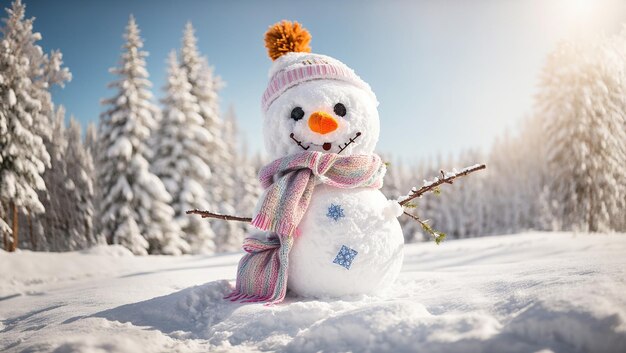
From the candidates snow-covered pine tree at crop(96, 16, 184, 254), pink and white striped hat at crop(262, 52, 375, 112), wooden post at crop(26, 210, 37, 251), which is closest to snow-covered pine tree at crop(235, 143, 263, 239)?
snow-covered pine tree at crop(96, 16, 184, 254)

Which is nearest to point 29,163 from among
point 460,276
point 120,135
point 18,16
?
point 18,16

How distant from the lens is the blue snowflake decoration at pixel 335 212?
2.91 metres

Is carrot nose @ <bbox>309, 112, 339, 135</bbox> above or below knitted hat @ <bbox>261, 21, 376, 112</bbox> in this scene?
below

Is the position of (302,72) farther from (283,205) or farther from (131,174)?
(131,174)

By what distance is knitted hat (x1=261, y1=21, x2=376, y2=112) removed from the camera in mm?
3223

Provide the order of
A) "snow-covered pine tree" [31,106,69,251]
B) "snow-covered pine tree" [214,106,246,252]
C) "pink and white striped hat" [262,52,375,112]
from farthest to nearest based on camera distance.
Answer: "snow-covered pine tree" [214,106,246,252] → "snow-covered pine tree" [31,106,69,251] → "pink and white striped hat" [262,52,375,112]

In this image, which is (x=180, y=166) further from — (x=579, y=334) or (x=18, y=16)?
(x=579, y=334)

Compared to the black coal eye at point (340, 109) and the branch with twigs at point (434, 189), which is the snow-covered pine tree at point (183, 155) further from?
the black coal eye at point (340, 109)

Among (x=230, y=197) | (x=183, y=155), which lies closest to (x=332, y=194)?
(x=183, y=155)

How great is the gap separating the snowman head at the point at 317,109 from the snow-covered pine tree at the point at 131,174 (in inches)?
407

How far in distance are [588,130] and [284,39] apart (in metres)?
5.78

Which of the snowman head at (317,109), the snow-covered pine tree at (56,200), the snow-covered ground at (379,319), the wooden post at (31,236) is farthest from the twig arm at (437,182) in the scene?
the snow-covered pine tree at (56,200)

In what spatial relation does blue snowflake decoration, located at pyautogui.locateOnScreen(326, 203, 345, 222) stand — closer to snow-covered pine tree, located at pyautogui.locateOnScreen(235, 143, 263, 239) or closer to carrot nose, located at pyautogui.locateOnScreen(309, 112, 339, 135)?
carrot nose, located at pyautogui.locateOnScreen(309, 112, 339, 135)

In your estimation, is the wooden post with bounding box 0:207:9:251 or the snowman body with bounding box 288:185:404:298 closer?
the snowman body with bounding box 288:185:404:298
